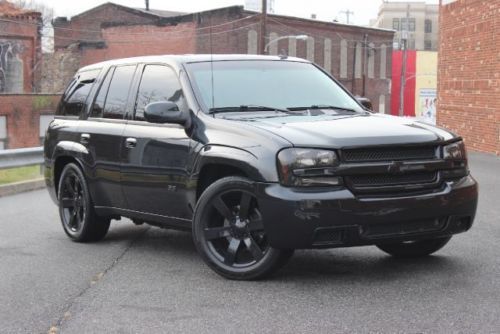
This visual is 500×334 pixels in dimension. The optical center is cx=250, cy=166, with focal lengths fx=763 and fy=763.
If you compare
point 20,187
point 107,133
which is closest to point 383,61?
point 20,187

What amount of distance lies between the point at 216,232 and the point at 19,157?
9093mm

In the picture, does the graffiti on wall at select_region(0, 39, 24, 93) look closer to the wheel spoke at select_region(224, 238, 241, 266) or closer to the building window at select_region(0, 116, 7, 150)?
the building window at select_region(0, 116, 7, 150)

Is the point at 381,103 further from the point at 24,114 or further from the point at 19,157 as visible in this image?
the point at 19,157

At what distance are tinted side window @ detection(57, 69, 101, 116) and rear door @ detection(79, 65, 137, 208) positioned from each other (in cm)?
Result: 29

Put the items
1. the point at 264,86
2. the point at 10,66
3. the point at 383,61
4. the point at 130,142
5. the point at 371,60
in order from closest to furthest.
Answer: the point at 264,86 < the point at 130,142 < the point at 10,66 < the point at 371,60 < the point at 383,61

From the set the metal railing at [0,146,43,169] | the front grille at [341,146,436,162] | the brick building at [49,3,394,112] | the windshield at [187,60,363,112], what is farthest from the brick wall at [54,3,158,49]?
the front grille at [341,146,436,162]

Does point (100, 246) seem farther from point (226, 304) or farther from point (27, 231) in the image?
point (226, 304)

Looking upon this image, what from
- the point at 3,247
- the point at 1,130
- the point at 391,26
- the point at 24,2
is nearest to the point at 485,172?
the point at 3,247

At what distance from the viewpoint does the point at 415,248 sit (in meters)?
6.31

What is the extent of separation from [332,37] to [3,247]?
58.3m

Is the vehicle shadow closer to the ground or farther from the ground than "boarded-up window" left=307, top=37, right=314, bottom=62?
closer to the ground

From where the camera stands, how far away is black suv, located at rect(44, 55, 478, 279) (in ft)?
16.9

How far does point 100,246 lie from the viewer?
24.6 ft

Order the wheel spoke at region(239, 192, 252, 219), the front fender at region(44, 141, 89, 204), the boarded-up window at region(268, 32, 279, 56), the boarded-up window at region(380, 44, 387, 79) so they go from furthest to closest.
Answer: the boarded-up window at region(380, 44, 387, 79)
the boarded-up window at region(268, 32, 279, 56)
the front fender at region(44, 141, 89, 204)
the wheel spoke at region(239, 192, 252, 219)
